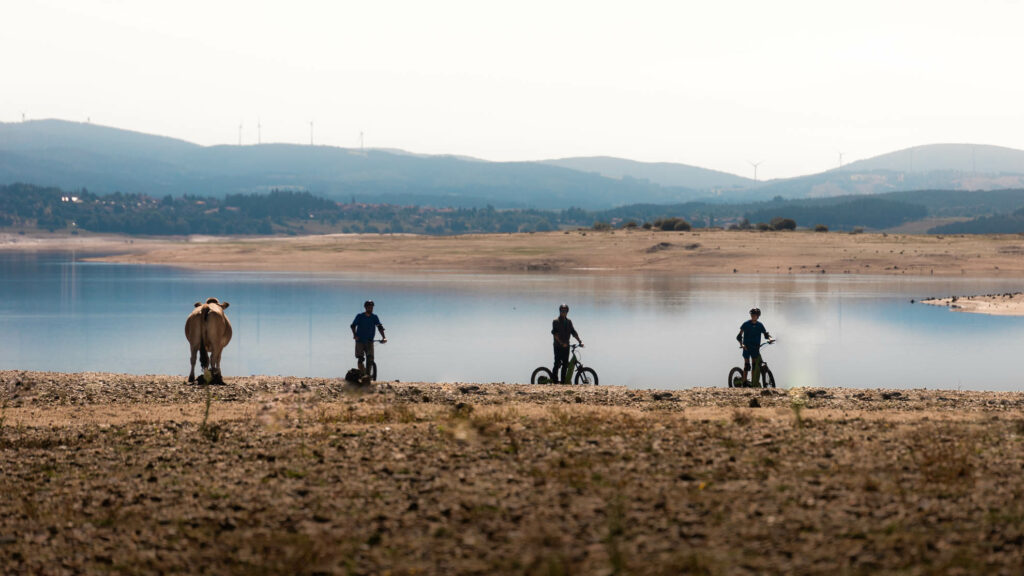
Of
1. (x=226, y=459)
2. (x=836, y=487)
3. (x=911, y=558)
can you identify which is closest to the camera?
(x=911, y=558)

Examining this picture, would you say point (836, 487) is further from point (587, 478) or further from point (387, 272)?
point (387, 272)

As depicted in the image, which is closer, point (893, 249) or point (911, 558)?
point (911, 558)

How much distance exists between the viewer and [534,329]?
4381 centimetres

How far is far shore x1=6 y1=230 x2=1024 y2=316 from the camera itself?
88.5 meters

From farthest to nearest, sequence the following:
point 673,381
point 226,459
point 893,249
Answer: point 893,249 < point 673,381 < point 226,459

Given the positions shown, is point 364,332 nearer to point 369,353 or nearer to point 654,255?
point 369,353

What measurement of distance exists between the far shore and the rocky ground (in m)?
73.9

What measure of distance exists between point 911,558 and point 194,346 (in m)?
18.4

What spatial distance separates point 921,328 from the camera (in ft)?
147

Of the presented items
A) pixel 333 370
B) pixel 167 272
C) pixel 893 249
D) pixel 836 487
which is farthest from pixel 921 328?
pixel 167 272

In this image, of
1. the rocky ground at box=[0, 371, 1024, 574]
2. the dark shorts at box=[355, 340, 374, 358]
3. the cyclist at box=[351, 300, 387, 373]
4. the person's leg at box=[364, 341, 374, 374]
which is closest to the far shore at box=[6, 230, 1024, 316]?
the person's leg at box=[364, 341, 374, 374]

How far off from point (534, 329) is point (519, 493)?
32.7m

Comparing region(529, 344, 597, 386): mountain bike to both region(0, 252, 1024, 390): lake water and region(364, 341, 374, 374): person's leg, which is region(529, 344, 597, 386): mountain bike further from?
region(364, 341, 374, 374): person's leg

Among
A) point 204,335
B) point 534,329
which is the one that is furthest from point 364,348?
point 534,329
